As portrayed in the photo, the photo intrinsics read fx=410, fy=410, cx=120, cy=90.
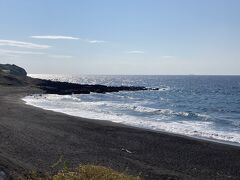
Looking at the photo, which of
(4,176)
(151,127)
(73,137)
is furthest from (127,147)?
(4,176)

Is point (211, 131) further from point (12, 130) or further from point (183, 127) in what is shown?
point (12, 130)

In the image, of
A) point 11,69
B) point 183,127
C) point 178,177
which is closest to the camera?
point 178,177

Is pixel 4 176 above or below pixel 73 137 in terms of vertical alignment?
above

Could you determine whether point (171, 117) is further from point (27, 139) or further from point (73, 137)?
point (27, 139)

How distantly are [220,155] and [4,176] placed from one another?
15567 mm

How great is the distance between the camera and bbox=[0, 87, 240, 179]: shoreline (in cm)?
1688

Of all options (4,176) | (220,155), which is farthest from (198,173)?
(4,176)

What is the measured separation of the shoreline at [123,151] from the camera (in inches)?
664

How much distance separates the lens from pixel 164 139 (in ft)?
84.3

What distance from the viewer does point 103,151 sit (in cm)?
2059

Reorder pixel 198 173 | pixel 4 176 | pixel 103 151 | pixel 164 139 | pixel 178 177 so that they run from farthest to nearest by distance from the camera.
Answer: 1. pixel 164 139
2. pixel 103 151
3. pixel 198 173
4. pixel 178 177
5. pixel 4 176

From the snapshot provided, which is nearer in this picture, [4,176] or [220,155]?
[4,176]

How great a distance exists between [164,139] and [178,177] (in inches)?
373

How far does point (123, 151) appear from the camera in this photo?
832 inches
